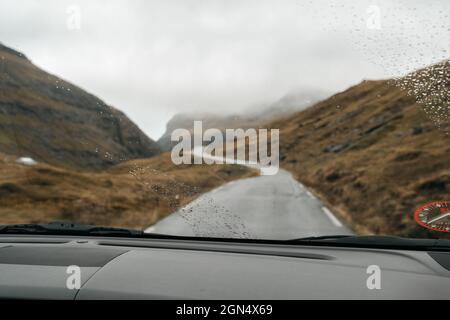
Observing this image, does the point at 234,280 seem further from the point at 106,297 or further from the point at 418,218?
the point at 418,218

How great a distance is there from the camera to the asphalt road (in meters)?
4.95

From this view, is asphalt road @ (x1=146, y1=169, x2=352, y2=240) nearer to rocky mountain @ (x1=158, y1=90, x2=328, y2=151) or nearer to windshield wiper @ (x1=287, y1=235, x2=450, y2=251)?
windshield wiper @ (x1=287, y1=235, x2=450, y2=251)

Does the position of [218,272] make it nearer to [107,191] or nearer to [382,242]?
[382,242]

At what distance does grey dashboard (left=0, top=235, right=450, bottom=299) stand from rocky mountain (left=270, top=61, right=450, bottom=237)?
144 inches

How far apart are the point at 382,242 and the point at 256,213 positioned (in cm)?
608

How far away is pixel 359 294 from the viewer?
7.91 feet

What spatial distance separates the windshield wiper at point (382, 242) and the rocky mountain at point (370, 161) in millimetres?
3201

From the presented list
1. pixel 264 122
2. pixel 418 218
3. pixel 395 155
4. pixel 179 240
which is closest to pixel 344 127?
pixel 395 155

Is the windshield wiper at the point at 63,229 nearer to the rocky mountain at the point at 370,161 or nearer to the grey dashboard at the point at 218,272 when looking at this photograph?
the grey dashboard at the point at 218,272

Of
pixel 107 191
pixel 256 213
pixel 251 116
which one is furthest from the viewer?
pixel 256 213

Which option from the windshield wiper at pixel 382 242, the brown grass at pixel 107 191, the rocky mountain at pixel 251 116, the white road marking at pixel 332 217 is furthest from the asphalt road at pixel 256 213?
the rocky mountain at pixel 251 116

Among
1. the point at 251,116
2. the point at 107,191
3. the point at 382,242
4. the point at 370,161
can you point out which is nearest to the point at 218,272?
the point at 382,242

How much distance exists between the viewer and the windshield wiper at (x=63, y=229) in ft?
14.0

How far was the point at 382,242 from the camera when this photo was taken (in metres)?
3.70
